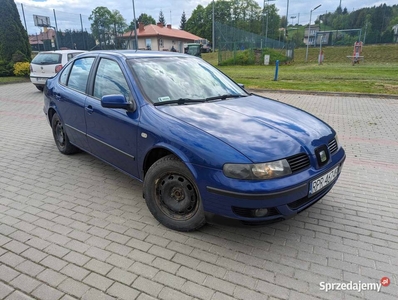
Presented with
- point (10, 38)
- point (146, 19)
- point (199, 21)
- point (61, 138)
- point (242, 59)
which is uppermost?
point (146, 19)

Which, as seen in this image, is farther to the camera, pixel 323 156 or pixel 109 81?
pixel 109 81

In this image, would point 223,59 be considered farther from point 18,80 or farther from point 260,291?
point 260,291

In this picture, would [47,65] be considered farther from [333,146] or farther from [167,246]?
[333,146]

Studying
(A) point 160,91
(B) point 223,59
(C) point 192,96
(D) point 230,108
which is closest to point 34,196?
(A) point 160,91

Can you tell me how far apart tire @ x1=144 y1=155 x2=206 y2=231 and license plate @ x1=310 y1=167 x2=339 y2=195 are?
1015 millimetres

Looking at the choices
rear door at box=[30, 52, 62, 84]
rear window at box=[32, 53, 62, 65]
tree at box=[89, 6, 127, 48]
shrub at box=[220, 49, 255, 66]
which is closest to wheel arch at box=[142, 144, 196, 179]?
rear door at box=[30, 52, 62, 84]

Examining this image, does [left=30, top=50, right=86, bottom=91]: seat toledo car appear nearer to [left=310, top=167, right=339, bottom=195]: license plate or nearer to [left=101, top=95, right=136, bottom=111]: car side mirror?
[left=101, top=95, right=136, bottom=111]: car side mirror

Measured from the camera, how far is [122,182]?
405 cm

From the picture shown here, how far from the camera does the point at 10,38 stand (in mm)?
18188

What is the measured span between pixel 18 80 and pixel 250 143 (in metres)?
18.7

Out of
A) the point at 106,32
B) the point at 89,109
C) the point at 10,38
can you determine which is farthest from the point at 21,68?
the point at 89,109

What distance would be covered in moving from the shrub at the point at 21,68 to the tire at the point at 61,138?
15418 millimetres

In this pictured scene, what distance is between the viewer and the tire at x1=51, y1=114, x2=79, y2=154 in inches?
194

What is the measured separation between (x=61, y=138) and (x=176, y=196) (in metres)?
3.15
